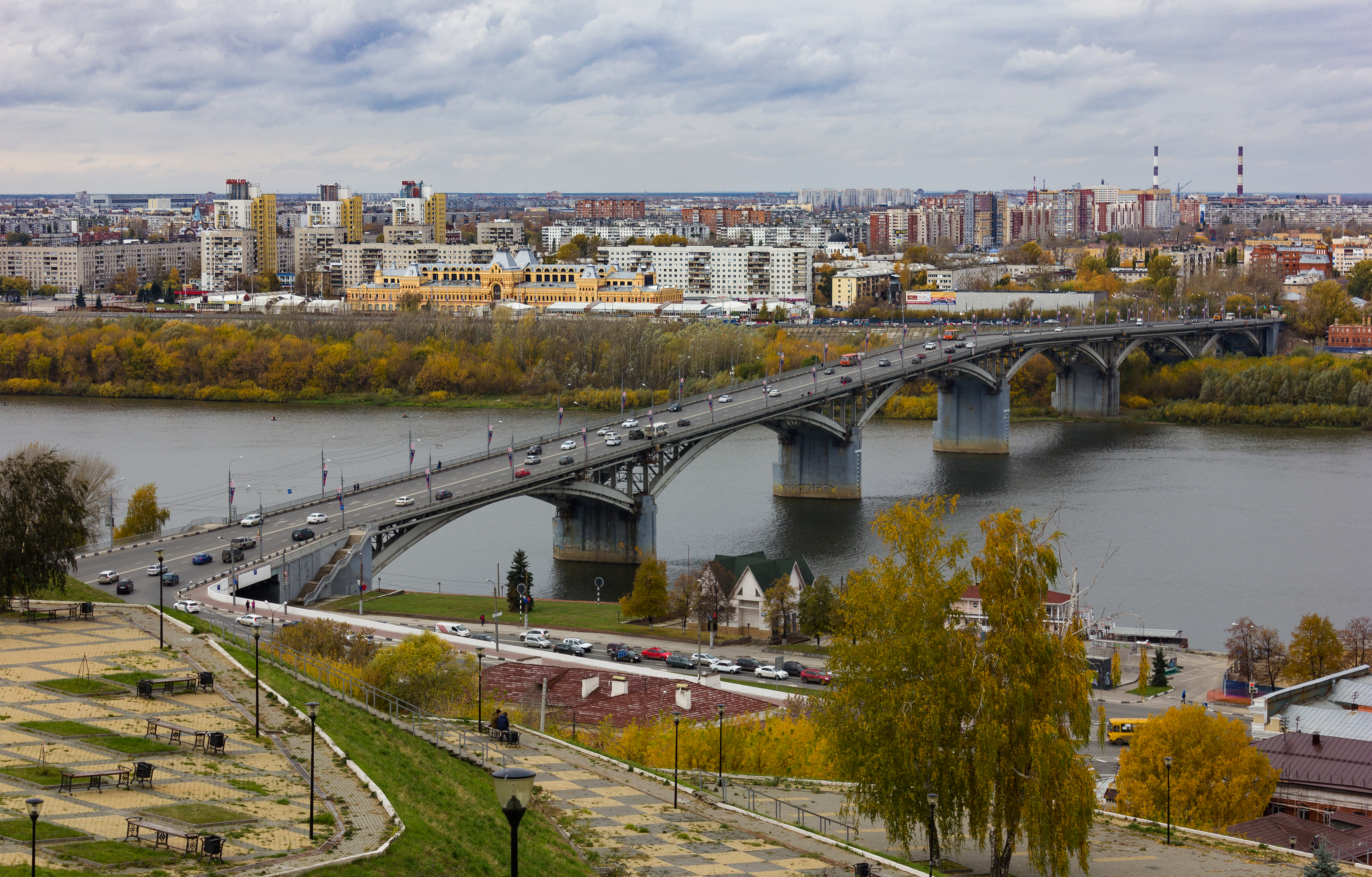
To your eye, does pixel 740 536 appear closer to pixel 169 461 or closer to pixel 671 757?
pixel 169 461

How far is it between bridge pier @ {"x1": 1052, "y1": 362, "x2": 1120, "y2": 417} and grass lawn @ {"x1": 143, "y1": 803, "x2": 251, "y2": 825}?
5859 cm

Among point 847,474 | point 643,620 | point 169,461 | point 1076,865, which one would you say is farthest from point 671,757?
point 169,461

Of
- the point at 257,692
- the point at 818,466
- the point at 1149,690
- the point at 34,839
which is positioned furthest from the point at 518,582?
the point at 34,839

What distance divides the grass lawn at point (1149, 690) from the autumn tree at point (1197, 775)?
6282mm

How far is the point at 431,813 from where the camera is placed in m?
12.6

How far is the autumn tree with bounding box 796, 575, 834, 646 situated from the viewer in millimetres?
27125

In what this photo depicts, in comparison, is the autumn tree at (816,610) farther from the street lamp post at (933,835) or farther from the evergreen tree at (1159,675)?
the street lamp post at (933,835)

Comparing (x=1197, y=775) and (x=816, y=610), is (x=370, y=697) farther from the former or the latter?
(x=816, y=610)

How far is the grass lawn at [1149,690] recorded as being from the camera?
2400cm

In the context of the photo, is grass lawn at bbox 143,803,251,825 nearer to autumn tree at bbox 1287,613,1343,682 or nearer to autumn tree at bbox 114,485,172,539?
autumn tree at bbox 1287,613,1343,682

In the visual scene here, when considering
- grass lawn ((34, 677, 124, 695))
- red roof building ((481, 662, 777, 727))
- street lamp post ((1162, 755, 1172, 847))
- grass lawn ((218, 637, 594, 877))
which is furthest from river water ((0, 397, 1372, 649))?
grass lawn ((34, 677, 124, 695))

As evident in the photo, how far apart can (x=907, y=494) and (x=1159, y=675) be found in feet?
72.0

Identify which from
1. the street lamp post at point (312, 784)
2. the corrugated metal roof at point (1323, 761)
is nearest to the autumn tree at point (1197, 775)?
the corrugated metal roof at point (1323, 761)

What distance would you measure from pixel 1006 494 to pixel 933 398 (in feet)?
72.5
